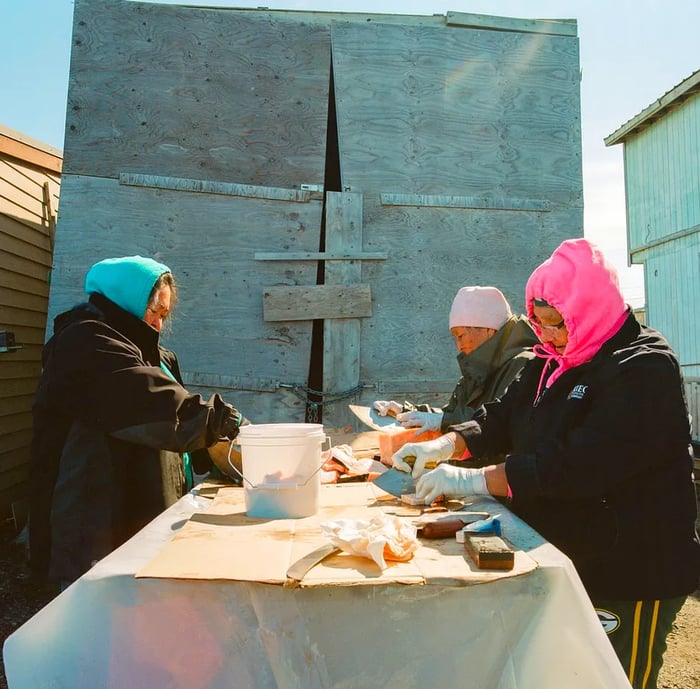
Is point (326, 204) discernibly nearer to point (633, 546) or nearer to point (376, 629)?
point (633, 546)

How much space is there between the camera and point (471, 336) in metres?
3.99

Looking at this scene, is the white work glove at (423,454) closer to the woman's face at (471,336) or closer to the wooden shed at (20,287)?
the woman's face at (471,336)

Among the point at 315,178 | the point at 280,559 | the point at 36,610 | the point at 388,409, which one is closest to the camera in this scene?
the point at 280,559

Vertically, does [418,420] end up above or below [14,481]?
above

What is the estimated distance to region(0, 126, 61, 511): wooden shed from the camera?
6.04 metres

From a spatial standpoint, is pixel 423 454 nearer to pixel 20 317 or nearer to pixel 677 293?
pixel 20 317

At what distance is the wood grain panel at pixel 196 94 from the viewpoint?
5.67 metres

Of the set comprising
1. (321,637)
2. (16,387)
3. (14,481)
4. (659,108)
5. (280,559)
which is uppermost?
(659,108)

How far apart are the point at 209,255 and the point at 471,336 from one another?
2.79 metres

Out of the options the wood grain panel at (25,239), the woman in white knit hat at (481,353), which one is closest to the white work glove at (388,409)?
the woman in white knit hat at (481,353)

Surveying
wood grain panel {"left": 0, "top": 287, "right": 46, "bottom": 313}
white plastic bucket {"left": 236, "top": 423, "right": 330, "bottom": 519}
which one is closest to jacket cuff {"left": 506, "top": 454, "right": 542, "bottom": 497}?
white plastic bucket {"left": 236, "top": 423, "right": 330, "bottom": 519}

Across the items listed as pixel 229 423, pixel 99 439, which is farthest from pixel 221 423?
pixel 99 439

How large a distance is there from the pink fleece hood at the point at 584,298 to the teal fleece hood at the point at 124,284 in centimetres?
169

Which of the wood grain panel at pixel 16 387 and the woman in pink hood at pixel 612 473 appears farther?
the wood grain panel at pixel 16 387
